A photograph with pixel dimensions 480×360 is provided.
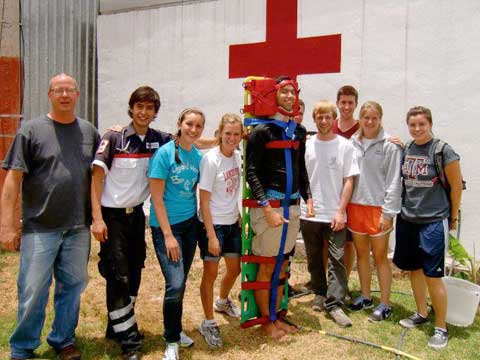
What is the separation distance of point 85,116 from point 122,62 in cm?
83

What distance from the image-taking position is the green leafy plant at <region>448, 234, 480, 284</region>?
3.58 meters

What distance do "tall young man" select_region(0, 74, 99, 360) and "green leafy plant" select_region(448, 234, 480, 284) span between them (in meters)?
2.69

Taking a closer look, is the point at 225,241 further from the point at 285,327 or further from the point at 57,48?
the point at 57,48

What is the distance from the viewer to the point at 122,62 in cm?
564

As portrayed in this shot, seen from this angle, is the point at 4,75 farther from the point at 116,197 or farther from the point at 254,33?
the point at 116,197

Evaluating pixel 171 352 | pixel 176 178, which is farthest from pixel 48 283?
pixel 176 178

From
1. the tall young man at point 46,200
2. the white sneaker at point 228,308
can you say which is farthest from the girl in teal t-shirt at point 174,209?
the white sneaker at point 228,308

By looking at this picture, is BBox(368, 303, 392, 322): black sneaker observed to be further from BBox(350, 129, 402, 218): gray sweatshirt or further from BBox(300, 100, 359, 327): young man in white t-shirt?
BBox(350, 129, 402, 218): gray sweatshirt

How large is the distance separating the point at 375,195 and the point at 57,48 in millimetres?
4122

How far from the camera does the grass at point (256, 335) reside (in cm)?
287

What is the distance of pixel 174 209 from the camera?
270 centimetres

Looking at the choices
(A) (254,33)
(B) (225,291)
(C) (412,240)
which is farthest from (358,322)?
(A) (254,33)

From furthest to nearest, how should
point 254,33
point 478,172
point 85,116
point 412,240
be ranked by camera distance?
point 85,116 → point 254,33 → point 478,172 → point 412,240

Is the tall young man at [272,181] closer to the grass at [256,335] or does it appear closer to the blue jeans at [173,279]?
the grass at [256,335]
